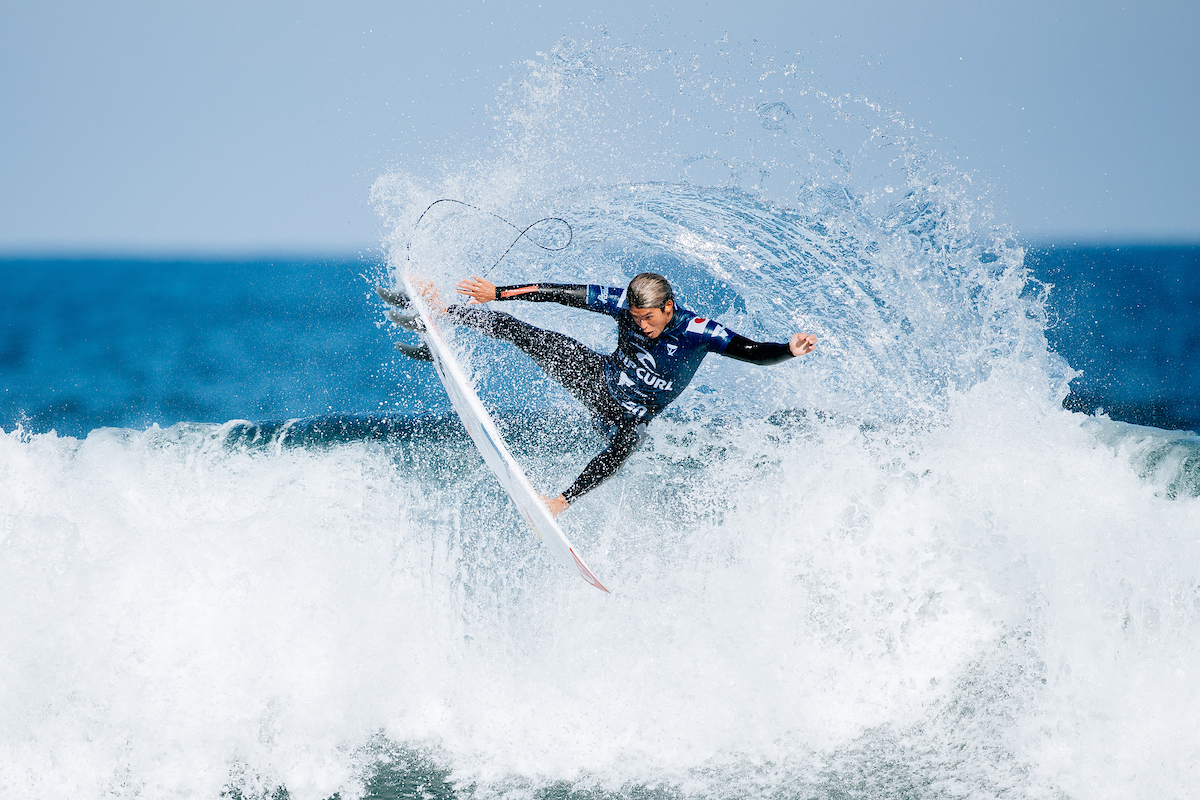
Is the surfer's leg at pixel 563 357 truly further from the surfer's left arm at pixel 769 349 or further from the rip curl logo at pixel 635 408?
the surfer's left arm at pixel 769 349

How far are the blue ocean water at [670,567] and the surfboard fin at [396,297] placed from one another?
293mm

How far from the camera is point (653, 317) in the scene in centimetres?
443

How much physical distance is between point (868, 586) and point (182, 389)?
19.6m

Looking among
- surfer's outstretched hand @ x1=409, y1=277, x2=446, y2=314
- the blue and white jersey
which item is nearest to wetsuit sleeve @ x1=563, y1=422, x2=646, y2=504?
the blue and white jersey

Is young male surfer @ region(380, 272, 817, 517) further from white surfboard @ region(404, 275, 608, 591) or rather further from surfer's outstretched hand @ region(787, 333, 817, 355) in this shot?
white surfboard @ region(404, 275, 608, 591)

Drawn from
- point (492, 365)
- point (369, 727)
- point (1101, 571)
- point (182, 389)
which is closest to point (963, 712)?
point (1101, 571)

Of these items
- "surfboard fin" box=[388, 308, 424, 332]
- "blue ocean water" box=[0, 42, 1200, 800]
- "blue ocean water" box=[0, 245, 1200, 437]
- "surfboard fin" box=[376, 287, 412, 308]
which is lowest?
"blue ocean water" box=[0, 42, 1200, 800]

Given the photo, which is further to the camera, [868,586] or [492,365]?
[492,365]

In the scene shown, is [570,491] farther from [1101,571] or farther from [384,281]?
[1101,571]

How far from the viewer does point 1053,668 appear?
4.82 metres

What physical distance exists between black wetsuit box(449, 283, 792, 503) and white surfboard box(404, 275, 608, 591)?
0.19 m

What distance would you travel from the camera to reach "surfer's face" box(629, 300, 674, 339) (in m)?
4.41

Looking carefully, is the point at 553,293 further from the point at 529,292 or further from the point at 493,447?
the point at 493,447

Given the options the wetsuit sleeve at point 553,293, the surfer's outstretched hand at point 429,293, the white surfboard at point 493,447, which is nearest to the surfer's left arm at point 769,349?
the wetsuit sleeve at point 553,293
